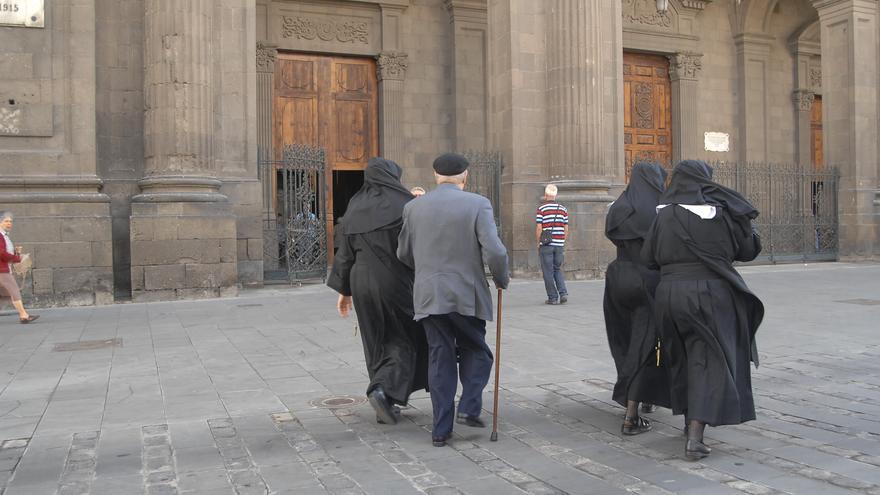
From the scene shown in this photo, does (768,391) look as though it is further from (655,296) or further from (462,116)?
Answer: (462,116)

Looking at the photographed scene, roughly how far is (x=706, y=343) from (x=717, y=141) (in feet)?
68.0

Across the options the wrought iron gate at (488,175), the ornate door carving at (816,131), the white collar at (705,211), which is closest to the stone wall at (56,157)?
the wrought iron gate at (488,175)

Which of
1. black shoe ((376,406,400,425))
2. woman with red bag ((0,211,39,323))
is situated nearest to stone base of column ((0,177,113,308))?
woman with red bag ((0,211,39,323))

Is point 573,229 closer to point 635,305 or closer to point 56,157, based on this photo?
point 56,157

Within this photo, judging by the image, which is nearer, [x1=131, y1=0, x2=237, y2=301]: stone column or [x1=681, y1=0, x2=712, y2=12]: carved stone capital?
[x1=131, y1=0, x2=237, y2=301]: stone column

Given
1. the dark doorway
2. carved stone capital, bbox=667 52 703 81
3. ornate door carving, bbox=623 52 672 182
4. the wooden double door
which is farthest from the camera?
carved stone capital, bbox=667 52 703 81

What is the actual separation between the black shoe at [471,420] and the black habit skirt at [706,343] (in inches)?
48.0

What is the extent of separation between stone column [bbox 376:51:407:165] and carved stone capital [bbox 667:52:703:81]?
28.6ft

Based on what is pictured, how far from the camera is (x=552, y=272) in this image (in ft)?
37.5

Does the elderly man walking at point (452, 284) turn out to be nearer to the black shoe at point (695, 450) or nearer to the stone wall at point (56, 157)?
the black shoe at point (695, 450)

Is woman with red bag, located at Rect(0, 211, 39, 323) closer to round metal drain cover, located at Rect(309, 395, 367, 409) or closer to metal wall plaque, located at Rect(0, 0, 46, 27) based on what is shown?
metal wall plaque, located at Rect(0, 0, 46, 27)

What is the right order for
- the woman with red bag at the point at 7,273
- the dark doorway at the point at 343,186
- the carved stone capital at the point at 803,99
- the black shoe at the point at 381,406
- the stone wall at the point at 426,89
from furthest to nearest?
1. the carved stone capital at the point at 803,99
2. the dark doorway at the point at 343,186
3. the stone wall at the point at 426,89
4. the woman with red bag at the point at 7,273
5. the black shoe at the point at 381,406

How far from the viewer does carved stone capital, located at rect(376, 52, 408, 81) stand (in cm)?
1925

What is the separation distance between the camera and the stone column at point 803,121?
966 inches
